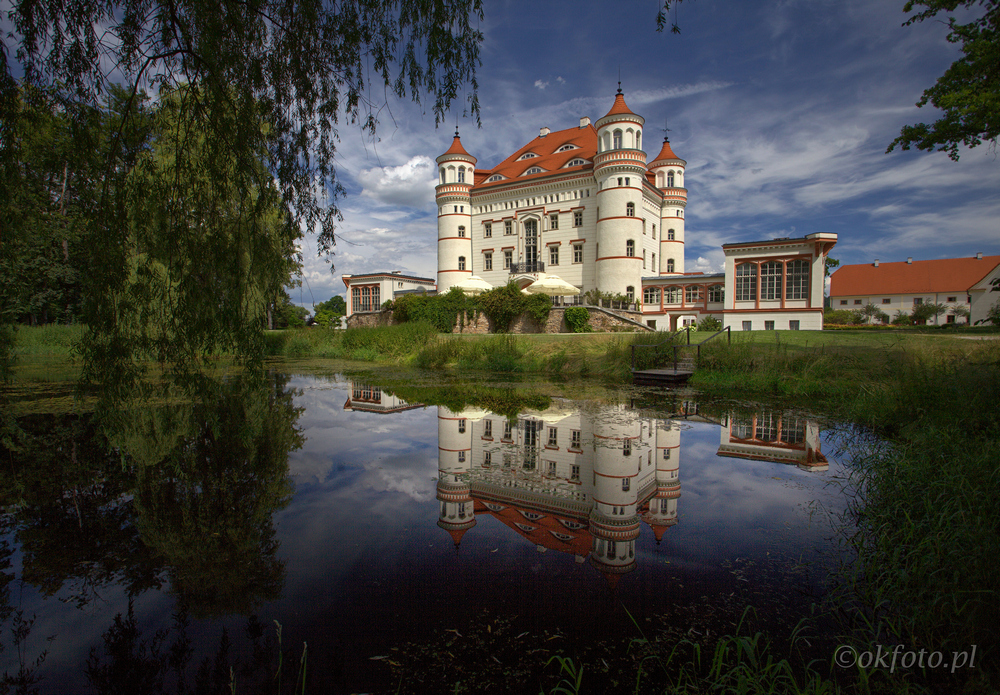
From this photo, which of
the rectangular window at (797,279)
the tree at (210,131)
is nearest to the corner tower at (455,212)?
the rectangular window at (797,279)

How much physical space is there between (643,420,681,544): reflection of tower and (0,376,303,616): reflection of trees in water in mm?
3181

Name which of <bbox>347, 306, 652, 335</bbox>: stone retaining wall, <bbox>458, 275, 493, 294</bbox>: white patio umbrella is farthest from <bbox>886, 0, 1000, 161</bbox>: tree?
<bbox>458, 275, 493, 294</bbox>: white patio umbrella

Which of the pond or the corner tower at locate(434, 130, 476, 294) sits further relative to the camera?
the corner tower at locate(434, 130, 476, 294)

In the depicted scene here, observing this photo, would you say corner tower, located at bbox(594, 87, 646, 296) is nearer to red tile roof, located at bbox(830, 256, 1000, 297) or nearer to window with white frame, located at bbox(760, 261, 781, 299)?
window with white frame, located at bbox(760, 261, 781, 299)

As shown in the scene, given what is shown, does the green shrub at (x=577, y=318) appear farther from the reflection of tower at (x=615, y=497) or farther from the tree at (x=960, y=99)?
the reflection of tower at (x=615, y=497)

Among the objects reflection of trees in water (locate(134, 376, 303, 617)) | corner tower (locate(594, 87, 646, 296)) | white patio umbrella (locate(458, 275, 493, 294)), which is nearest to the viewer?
reflection of trees in water (locate(134, 376, 303, 617))

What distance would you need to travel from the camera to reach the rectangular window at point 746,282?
1107 inches

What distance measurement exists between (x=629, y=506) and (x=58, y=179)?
20.3ft

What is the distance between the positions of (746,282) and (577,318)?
10.4 m

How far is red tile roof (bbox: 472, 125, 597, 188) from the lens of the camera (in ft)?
123

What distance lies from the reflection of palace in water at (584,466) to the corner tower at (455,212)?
101ft

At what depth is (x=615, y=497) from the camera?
16.0ft

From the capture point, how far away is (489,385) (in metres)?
13.2

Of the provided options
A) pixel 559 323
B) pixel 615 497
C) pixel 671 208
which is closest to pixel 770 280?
pixel 559 323
